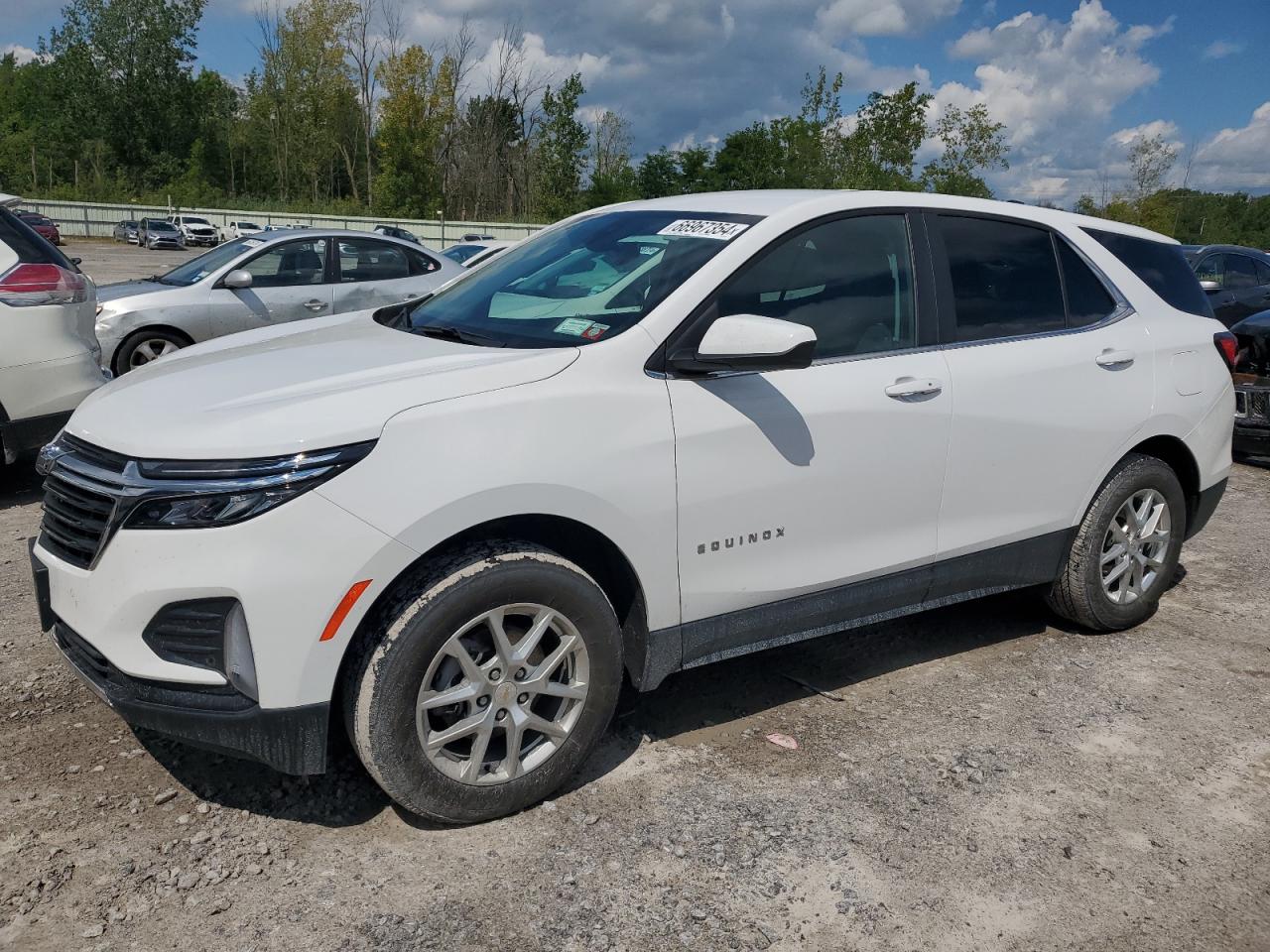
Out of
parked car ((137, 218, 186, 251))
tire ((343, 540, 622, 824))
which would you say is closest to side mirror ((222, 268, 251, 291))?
tire ((343, 540, 622, 824))

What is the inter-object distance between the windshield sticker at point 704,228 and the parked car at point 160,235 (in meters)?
48.6

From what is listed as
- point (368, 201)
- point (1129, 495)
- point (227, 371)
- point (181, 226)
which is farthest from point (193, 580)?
point (368, 201)

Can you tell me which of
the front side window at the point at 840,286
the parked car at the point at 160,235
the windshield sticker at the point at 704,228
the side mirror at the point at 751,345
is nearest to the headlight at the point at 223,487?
the side mirror at the point at 751,345

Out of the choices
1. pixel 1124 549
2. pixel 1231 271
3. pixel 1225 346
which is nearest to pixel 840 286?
pixel 1124 549

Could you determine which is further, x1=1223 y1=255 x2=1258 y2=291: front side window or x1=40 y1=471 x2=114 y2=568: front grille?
x1=1223 y1=255 x2=1258 y2=291: front side window

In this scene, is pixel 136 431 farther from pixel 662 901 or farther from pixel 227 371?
pixel 662 901

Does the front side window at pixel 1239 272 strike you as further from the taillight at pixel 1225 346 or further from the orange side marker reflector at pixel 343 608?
the orange side marker reflector at pixel 343 608

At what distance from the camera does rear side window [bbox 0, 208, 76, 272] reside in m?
5.90

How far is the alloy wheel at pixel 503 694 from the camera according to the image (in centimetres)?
282

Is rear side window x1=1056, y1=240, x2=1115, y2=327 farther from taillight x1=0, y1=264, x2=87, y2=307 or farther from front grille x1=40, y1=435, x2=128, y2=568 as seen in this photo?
taillight x1=0, y1=264, x2=87, y2=307

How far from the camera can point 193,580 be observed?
2529 mm

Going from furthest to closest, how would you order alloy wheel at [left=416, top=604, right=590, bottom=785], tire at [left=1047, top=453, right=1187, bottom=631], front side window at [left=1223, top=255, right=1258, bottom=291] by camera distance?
front side window at [left=1223, top=255, right=1258, bottom=291], tire at [left=1047, top=453, right=1187, bottom=631], alloy wheel at [left=416, top=604, right=590, bottom=785]

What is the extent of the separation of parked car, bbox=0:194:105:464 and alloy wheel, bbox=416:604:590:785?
4.20 m

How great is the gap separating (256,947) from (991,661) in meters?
3.10
